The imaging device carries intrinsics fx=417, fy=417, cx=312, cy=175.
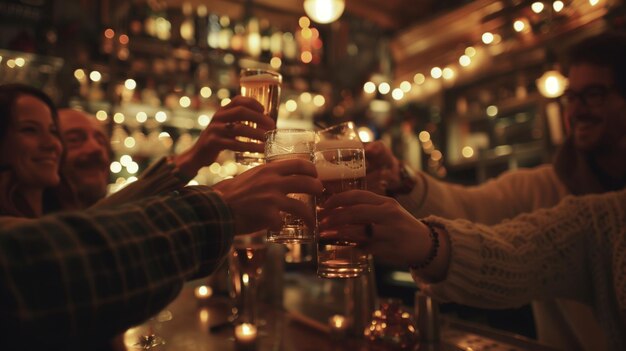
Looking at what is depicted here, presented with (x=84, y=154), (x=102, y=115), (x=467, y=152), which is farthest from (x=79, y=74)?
(x=467, y=152)

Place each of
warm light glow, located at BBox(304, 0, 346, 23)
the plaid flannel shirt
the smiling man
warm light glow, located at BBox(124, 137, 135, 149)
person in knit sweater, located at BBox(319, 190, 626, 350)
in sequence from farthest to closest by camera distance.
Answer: warm light glow, located at BBox(124, 137, 135, 149), warm light glow, located at BBox(304, 0, 346, 23), the smiling man, person in knit sweater, located at BBox(319, 190, 626, 350), the plaid flannel shirt

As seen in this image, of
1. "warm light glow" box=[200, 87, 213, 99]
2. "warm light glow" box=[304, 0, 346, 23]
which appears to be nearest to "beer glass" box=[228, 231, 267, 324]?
"warm light glow" box=[304, 0, 346, 23]

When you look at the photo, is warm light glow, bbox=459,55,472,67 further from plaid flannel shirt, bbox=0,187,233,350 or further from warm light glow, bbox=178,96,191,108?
plaid flannel shirt, bbox=0,187,233,350

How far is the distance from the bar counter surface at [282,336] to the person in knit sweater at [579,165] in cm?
39

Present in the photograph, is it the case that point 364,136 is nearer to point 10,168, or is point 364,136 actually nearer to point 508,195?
point 508,195

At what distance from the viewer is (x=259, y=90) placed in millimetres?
1133

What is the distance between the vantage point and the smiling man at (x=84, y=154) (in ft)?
7.93

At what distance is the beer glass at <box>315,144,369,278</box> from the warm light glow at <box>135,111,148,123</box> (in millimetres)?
3774

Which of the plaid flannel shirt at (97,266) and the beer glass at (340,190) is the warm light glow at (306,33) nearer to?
the beer glass at (340,190)

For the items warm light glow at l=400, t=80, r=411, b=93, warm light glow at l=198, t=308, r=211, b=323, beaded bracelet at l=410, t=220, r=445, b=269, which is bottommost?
warm light glow at l=198, t=308, r=211, b=323

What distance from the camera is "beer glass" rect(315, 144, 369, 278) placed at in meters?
0.85

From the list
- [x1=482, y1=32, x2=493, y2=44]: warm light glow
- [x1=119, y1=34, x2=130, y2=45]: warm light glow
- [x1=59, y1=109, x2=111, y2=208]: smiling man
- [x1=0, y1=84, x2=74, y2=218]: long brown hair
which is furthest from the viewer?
[x1=119, y1=34, x2=130, y2=45]: warm light glow

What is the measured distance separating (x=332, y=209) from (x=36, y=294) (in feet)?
1.58

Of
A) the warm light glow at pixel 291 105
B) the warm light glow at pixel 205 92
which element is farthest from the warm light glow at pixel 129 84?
the warm light glow at pixel 291 105
